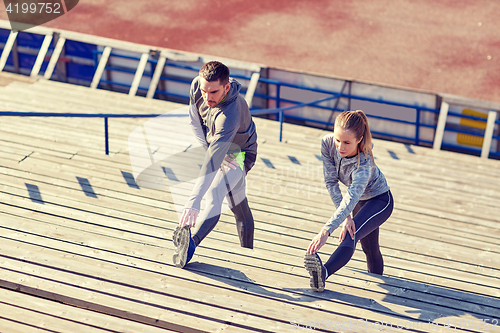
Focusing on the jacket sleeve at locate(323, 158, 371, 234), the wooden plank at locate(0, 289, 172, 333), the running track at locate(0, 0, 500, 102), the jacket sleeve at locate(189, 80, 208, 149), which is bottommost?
the wooden plank at locate(0, 289, 172, 333)

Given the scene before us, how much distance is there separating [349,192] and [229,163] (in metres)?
1.02

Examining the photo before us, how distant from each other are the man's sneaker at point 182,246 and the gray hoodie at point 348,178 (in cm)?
107

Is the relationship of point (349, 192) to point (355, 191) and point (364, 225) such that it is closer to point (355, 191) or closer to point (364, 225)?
point (355, 191)

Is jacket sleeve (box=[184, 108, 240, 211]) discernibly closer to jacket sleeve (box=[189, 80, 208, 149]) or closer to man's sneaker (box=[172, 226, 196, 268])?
man's sneaker (box=[172, 226, 196, 268])

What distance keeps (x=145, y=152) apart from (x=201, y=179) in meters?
3.64

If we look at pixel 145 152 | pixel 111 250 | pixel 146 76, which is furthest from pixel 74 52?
pixel 111 250

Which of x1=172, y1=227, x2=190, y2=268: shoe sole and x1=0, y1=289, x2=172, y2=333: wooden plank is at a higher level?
x1=172, y1=227, x2=190, y2=268: shoe sole

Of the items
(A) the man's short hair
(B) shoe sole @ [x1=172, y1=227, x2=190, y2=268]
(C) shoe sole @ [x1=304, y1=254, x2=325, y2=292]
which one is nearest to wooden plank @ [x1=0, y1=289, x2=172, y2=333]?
(B) shoe sole @ [x1=172, y1=227, x2=190, y2=268]

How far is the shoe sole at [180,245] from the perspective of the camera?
13.5 ft

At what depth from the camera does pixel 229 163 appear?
4387mm

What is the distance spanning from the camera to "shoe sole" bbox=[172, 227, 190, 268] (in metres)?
4.12

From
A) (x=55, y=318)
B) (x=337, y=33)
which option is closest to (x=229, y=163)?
(x=55, y=318)

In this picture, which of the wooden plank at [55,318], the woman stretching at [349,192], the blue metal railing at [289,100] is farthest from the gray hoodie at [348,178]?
the blue metal railing at [289,100]

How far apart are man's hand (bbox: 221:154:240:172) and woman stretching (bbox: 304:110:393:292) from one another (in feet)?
2.43
